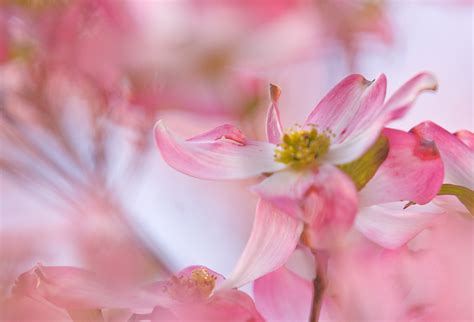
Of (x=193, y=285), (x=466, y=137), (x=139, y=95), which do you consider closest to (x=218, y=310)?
(x=193, y=285)

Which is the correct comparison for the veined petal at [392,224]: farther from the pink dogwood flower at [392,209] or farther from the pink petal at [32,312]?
the pink petal at [32,312]

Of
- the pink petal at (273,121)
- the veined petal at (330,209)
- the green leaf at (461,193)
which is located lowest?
the green leaf at (461,193)

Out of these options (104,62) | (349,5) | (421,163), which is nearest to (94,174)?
(104,62)

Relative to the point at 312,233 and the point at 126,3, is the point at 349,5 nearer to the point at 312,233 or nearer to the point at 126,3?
the point at 126,3

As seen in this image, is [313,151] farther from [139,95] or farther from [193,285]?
[139,95]

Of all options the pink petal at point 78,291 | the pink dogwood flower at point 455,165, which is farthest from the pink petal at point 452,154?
the pink petal at point 78,291

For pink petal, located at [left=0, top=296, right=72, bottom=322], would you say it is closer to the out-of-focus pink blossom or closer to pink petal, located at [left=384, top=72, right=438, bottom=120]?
the out-of-focus pink blossom
